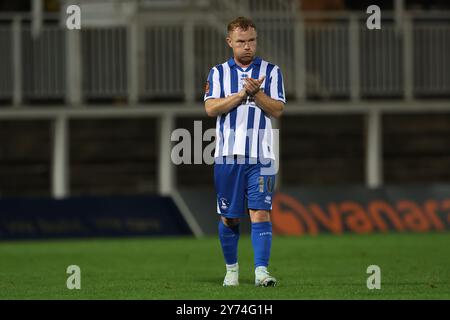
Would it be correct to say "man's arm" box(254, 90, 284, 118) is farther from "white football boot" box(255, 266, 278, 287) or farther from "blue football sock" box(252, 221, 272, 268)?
"white football boot" box(255, 266, 278, 287)

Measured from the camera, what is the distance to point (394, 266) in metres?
15.3

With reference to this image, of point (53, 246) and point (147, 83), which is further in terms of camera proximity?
point (147, 83)

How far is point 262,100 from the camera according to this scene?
39.9 ft

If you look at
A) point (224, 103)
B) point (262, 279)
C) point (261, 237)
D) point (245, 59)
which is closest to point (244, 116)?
point (224, 103)

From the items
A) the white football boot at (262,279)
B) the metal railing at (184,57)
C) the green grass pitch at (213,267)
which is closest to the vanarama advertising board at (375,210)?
the green grass pitch at (213,267)

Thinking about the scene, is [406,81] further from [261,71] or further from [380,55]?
[261,71]

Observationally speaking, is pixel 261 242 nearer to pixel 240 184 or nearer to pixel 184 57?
pixel 240 184

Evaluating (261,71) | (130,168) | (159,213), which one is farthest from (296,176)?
(261,71)

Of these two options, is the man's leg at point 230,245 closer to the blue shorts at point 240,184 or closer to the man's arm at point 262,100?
the blue shorts at point 240,184

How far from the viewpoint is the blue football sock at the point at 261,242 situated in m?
12.1

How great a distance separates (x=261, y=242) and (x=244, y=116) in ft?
3.69

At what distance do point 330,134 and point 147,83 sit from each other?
5.42 m

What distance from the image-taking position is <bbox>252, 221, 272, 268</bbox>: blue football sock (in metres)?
12.1

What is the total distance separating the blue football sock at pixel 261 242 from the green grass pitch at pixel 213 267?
270mm
